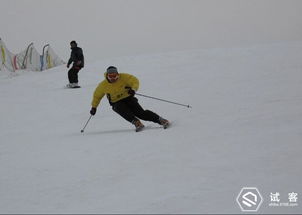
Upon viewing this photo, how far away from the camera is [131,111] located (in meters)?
7.51

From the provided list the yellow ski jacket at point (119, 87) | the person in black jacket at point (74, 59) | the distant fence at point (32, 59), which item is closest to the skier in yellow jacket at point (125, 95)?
the yellow ski jacket at point (119, 87)

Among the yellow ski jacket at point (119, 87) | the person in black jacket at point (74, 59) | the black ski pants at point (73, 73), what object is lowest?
the black ski pants at point (73, 73)

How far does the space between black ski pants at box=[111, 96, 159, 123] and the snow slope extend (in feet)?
0.79

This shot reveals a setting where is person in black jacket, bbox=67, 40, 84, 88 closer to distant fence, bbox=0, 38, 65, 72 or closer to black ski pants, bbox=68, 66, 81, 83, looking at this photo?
black ski pants, bbox=68, 66, 81, 83

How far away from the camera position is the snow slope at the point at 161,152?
12.9 ft

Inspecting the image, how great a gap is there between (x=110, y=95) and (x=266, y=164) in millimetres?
3577

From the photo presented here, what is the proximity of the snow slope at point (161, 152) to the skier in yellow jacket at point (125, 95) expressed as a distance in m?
0.24

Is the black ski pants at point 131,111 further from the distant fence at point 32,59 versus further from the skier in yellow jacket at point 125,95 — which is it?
the distant fence at point 32,59

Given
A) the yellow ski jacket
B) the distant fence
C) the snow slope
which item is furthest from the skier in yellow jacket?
the distant fence

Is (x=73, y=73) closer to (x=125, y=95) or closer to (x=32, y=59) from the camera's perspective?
(x=125, y=95)

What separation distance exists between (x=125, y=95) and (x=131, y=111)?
0.97ft

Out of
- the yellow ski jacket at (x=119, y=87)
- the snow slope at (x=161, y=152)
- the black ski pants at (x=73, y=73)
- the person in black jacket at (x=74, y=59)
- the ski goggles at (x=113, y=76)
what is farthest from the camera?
the black ski pants at (x=73, y=73)

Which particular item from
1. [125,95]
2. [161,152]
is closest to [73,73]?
[125,95]

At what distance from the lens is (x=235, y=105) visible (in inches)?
355
